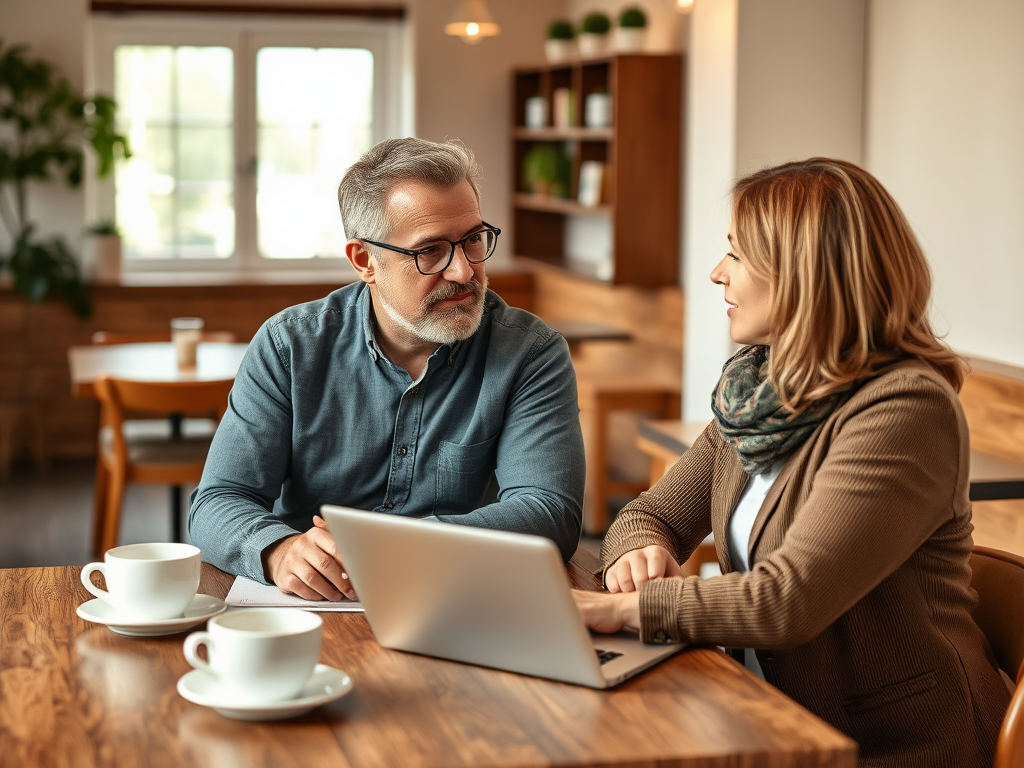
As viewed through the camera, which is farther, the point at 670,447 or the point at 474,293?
the point at 670,447

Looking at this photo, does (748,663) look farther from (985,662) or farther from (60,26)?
(60,26)

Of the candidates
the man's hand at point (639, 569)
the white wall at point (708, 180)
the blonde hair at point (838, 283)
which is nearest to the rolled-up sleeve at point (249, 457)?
the man's hand at point (639, 569)

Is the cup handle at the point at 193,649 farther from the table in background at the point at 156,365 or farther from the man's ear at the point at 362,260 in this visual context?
the table in background at the point at 156,365

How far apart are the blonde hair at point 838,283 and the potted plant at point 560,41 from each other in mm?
4204

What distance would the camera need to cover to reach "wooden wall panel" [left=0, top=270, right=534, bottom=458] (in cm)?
592

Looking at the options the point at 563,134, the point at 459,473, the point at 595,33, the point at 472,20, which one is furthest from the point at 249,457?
the point at 563,134

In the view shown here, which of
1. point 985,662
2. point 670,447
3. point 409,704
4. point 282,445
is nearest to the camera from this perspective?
point 409,704

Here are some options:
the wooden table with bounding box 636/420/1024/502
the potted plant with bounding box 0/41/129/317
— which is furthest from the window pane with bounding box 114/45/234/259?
the wooden table with bounding box 636/420/1024/502

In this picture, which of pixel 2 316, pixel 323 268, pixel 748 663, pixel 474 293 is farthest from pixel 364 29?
pixel 748 663

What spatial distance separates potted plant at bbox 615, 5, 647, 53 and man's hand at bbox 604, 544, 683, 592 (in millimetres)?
3582

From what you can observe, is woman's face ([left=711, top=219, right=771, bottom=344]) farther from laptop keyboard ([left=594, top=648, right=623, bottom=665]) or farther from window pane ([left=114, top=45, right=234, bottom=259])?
window pane ([left=114, top=45, right=234, bottom=259])

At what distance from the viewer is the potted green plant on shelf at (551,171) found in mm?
5734

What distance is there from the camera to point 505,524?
1.70m

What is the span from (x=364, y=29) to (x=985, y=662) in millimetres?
5720
